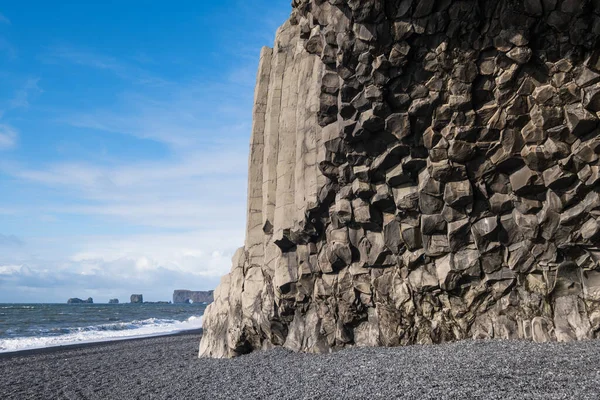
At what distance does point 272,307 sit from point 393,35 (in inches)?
399

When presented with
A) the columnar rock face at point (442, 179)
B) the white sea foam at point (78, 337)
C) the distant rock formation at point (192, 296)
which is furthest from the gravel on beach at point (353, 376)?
the distant rock formation at point (192, 296)

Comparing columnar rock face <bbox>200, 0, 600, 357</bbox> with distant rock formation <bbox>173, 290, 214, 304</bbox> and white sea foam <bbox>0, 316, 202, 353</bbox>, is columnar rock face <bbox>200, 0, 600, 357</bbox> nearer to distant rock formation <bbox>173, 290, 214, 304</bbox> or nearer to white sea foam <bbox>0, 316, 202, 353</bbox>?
white sea foam <bbox>0, 316, 202, 353</bbox>

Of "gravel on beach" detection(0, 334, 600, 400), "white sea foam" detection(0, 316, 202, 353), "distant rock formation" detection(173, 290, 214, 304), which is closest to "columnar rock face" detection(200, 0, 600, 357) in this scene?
"gravel on beach" detection(0, 334, 600, 400)

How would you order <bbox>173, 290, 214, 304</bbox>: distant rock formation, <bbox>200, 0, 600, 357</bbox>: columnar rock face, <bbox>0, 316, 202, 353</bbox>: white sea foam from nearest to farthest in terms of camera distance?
<bbox>200, 0, 600, 357</bbox>: columnar rock face, <bbox>0, 316, 202, 353</bbox>: white sea foam, <bbox>173, 290, 214, 304</bbox>: distant rock formation

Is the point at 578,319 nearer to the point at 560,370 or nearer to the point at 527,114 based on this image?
the point at 560,370

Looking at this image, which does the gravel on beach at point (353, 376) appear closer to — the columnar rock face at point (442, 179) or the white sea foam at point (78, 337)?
the columnar rock face at point (442, 179)

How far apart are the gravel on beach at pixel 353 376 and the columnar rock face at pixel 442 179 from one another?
129 centimetres

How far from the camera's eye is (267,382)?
12727 mm

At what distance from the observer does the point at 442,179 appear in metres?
15.1

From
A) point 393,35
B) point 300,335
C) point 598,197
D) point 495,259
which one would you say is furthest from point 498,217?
point 300,335

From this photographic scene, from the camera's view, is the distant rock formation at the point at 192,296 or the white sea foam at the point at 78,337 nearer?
the white sea foam at the point at 78,337

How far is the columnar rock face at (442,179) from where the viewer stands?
44.4 feet

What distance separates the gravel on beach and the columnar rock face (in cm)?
129

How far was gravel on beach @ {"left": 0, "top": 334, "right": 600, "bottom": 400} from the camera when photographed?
9.62 m
